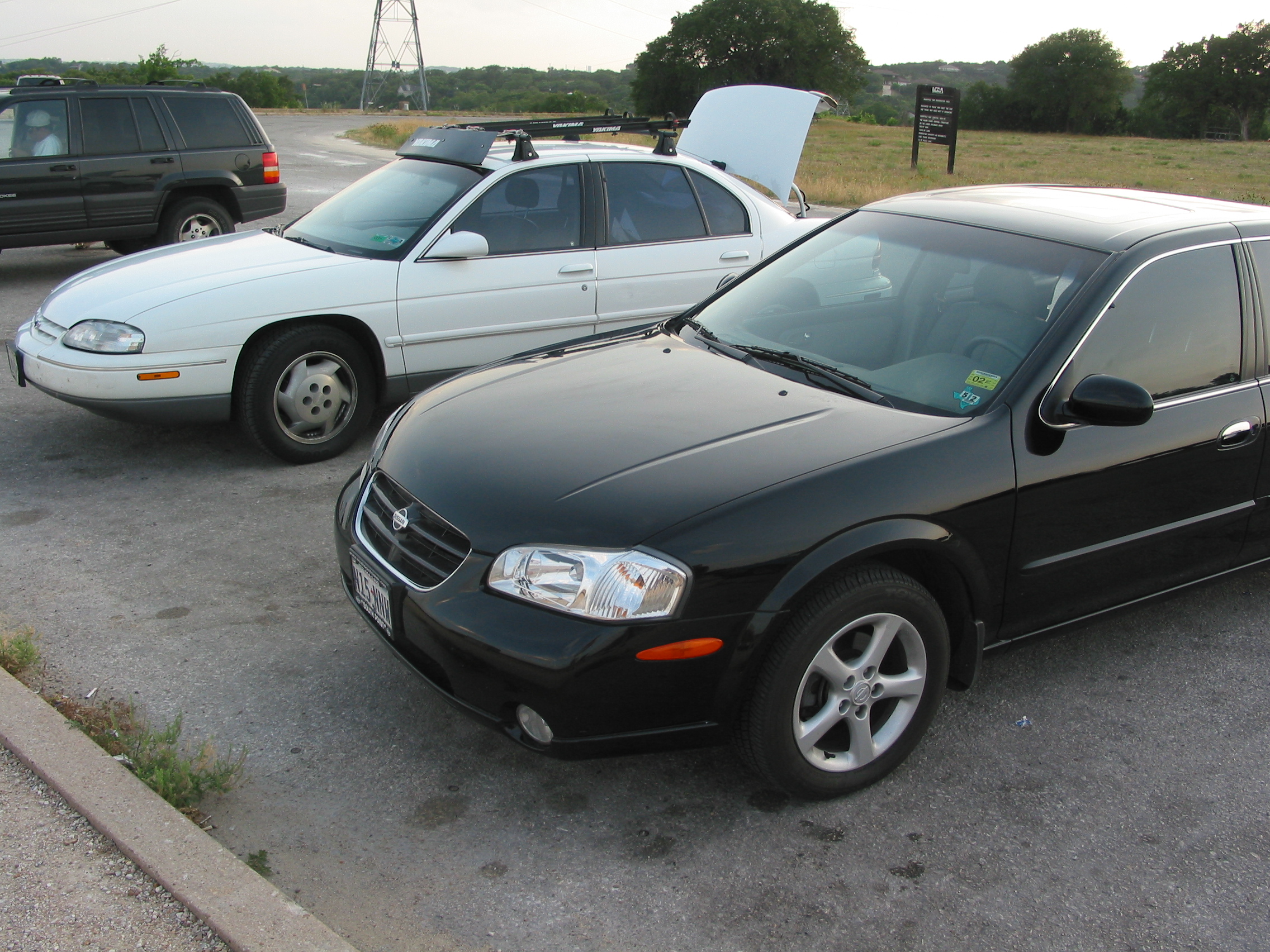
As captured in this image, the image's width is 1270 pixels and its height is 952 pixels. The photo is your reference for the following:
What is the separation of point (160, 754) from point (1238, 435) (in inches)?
138

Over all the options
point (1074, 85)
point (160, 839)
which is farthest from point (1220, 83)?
point (160, 839)

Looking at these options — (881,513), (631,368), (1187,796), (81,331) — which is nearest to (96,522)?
(81,331)

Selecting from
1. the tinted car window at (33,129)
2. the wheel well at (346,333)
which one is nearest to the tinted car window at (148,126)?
the tinted car window at (33,129)

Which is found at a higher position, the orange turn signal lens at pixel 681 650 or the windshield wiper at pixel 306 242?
the windshield wiper at pixel 306 242

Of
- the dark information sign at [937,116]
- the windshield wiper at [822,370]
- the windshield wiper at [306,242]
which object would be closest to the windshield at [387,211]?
the windshield wiper at [306,242]

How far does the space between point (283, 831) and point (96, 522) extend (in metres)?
2.50

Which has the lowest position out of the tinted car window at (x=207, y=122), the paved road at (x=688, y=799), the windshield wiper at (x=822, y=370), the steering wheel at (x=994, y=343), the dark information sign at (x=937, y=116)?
the paved road at (x=688, y=799)

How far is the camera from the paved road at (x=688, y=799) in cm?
249

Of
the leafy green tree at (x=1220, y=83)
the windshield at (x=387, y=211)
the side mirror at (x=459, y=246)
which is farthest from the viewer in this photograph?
the leafy green tree at (x=1220, y=83)

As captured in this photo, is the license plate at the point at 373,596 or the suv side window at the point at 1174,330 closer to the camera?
the license plate at the point at 373,596

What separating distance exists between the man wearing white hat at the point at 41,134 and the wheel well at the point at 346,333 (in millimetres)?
5900

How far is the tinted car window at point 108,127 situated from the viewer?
959 cm

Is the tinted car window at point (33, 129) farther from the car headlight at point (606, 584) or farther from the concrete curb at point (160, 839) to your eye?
the car headlight at point (606, 584)

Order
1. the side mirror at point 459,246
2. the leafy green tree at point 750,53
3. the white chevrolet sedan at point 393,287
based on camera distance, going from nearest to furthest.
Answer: the white chevrolet sedan at point 393,287 → the side mirror at point 459,246 → the leafy green tree at point 750,53
